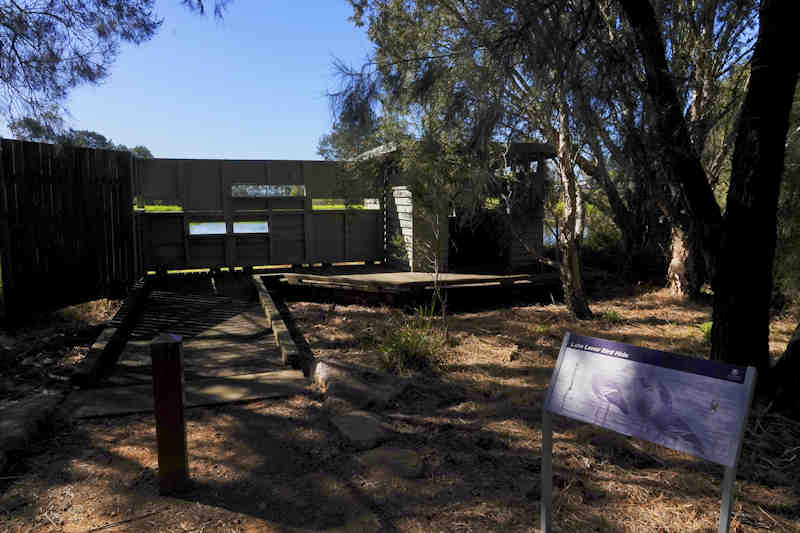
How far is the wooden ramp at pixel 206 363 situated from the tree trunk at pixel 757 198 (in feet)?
11.8

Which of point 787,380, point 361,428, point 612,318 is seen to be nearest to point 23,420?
point 361,428

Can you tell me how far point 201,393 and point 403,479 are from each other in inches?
91.8

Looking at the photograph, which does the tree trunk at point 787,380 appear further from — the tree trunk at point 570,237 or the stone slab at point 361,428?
the tree trunk at point 570,237

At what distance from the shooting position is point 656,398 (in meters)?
2.19

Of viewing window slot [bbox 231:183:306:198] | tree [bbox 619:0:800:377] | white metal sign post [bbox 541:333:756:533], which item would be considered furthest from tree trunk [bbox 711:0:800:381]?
viewing window slot [bbox 231:183:306:198]

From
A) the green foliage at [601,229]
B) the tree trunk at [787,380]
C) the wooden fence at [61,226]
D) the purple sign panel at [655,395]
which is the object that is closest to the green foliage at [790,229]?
the tree trunk at [787,380]

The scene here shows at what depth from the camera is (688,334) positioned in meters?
7.52

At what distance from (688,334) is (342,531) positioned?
662 cm

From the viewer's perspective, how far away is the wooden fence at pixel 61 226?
6734 mm

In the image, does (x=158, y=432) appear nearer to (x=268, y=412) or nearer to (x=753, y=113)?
(x=268, y=412)

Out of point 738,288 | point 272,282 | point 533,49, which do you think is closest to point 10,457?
point 533,49

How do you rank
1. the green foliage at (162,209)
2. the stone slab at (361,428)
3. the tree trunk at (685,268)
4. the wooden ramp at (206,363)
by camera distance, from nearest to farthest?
→ the stone slab at (361,428) → the wooden ramp at (206,363) → the tree trunk at (685,268) → the green foliage at (162,209)

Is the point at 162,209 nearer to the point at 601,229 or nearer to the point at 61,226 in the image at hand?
the point at 61,226

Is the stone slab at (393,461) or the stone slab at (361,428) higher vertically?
the stone slab at (361,428)
